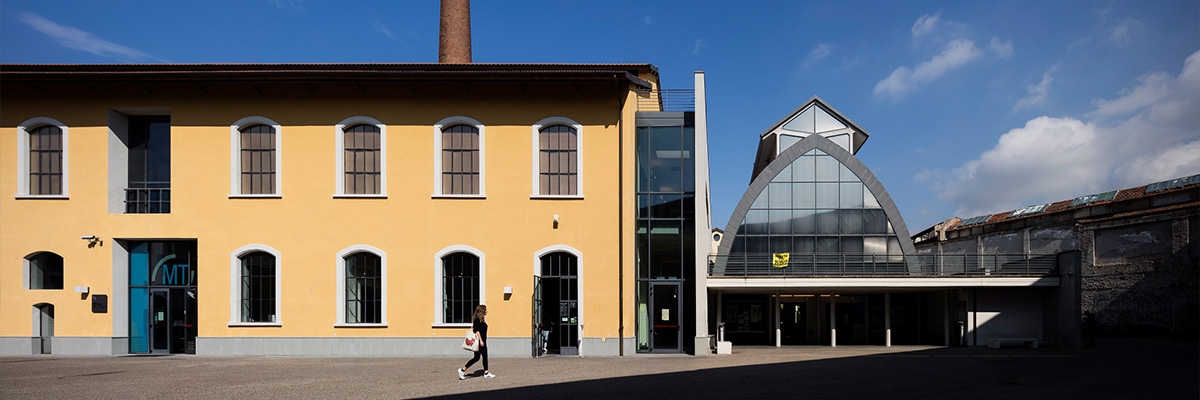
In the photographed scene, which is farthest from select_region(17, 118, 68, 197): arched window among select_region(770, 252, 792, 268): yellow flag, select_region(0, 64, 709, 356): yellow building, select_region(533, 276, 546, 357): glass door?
select_region(770, 252, 792, 268): yellow flag

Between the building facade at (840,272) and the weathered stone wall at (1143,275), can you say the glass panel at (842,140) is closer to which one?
the building facade at (840,272)

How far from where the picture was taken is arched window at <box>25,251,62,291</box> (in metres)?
18.7

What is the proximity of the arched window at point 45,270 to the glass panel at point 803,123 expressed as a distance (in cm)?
2398

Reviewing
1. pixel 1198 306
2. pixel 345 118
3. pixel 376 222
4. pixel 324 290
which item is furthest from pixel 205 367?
pixel 1198 306

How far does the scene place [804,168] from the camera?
26.9 metres

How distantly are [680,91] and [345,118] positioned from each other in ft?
28.5

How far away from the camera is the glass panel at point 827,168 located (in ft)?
88.0

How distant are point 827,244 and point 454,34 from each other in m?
15.0

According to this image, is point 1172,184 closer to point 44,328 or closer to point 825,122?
point 825,122

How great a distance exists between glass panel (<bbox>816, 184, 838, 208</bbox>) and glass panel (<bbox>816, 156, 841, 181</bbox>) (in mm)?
294

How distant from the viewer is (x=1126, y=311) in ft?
101

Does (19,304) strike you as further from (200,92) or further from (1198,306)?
(1198,306)

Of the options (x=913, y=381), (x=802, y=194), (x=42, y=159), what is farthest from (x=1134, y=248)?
(x=42, y=159)

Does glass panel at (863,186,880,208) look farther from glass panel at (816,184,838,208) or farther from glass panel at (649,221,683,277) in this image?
glass panel at (649,221,683,277)
